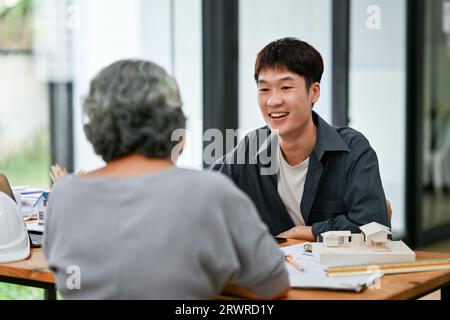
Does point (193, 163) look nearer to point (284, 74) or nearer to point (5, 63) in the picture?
point (5, 63)

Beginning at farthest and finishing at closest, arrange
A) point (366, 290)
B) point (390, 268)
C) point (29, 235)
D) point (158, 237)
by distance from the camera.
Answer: point (29, 235)
point (390, 268)
point (366, 290)
point (158, 237)

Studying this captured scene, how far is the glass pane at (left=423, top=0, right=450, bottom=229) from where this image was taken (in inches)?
251

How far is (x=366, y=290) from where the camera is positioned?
187 centimetres

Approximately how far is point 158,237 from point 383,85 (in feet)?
15.1

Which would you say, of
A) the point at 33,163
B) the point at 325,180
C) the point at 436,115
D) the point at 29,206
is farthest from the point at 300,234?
the point at 436,115

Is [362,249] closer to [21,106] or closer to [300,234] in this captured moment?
[300,234]

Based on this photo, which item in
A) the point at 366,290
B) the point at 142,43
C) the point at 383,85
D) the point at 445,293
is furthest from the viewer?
the point at 383,85

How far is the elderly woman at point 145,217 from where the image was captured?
1533 millimetres

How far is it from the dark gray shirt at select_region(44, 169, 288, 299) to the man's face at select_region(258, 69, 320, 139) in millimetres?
1247

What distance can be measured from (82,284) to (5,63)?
228 cm

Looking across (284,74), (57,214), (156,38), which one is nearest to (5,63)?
(156,38)

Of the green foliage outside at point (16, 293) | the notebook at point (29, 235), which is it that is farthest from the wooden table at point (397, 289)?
the green foliage outside at point (16, 293)

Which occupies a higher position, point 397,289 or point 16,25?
point 16,25

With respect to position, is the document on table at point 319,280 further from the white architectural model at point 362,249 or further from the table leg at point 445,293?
the table leg at point 445,293
